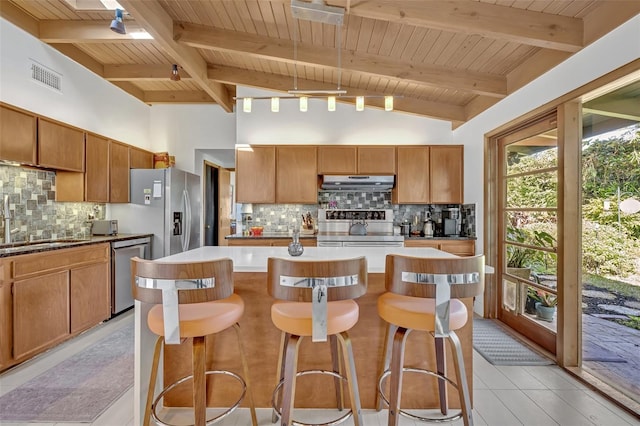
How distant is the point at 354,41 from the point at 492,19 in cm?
121

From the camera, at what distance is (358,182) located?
424 cm

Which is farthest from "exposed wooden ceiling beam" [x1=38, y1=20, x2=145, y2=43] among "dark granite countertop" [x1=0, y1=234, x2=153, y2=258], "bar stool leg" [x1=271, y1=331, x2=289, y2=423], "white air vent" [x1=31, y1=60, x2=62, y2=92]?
"bar stool leg" [x1=271, y1=331, x2=289, y2=423]

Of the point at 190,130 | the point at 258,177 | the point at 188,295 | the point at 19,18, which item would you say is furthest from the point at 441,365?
the point at 190,130

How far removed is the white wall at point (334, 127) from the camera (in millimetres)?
4371

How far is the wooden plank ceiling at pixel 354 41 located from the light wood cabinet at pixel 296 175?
34.8 inches

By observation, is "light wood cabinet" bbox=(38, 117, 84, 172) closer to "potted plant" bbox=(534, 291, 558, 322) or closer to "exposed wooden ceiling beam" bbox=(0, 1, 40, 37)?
"exposed wooden ceiling beam" bbox=(0, 1, 40, 37)

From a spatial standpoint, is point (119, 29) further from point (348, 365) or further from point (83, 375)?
point (348, 365)

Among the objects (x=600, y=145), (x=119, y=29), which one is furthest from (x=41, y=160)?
(x=600, y=145)

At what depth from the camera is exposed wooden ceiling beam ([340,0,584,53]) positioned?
7.09 feet

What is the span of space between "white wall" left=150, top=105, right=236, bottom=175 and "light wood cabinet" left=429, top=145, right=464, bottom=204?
323cm

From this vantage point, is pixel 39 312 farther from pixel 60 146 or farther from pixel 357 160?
pixel 357 160

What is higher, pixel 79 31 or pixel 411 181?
pixel 79 31

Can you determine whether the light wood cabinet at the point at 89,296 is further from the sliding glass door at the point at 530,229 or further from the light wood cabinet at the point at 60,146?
the sliding glass door at the point at 530,229

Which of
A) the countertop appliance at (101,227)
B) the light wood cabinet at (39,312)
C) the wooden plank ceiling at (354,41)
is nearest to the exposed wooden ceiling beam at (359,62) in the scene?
the wooden plank ceiling at (354,41)
